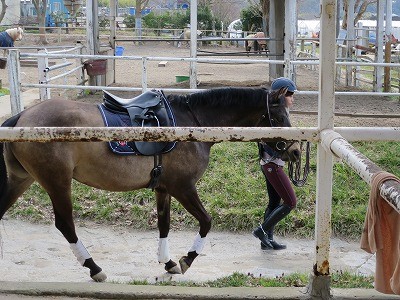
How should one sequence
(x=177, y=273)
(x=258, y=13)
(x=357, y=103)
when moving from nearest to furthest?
(x=177, y=273)
(x=357, y=103)
(x=258, y=13)

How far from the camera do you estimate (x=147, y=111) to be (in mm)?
6012

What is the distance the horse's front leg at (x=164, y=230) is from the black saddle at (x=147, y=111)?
51cm

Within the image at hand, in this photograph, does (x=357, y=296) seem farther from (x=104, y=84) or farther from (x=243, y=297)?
(x=104, y=84)

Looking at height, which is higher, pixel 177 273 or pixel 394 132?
pixel 394 132

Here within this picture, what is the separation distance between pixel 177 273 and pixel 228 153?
127 inches

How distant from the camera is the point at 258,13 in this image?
1336 inches

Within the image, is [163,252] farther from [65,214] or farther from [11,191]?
[11,191]

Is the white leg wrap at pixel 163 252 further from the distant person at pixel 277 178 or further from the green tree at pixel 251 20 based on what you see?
the green tree at pixel 251 20

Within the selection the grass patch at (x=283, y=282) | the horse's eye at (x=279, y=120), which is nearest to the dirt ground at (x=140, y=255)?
the grass patch at (x=283, y=282)

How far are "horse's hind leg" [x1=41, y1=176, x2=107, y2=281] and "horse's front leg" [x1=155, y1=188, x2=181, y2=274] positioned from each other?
60 cm

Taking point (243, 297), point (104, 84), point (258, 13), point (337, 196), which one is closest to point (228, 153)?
point (337, 196)

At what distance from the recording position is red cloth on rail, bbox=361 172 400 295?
2662mm

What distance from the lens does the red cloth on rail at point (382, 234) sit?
266 cm

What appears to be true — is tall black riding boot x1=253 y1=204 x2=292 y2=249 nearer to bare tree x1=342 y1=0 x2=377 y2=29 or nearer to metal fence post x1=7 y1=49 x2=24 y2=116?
metal fence post x1=7 y1=49 x2=24 y2=116
